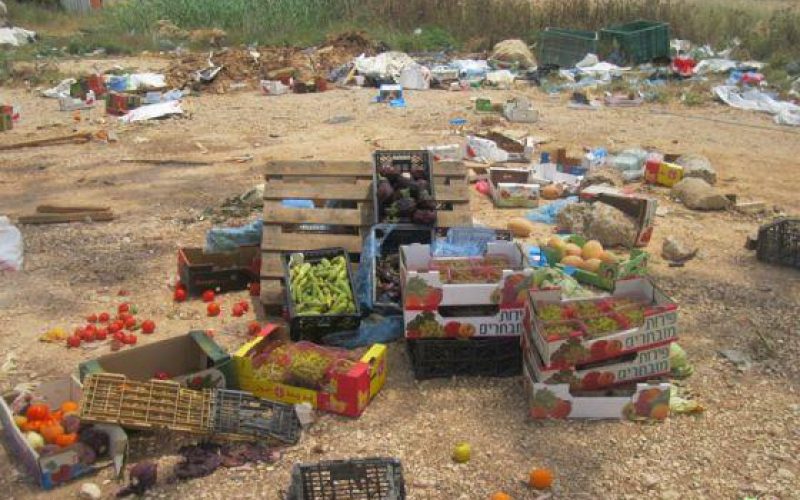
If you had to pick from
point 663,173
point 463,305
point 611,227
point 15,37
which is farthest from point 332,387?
point 15,37

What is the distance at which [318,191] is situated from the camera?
634 centimetres

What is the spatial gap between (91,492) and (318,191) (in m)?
3.08

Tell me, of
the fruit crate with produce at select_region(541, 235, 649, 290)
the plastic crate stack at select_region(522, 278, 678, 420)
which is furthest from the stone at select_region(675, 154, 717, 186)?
the plastic crate stack at select_region(522, 278, 678, 420)

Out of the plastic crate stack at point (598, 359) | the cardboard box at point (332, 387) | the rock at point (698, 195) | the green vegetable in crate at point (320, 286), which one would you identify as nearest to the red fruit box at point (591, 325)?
the plastic crate stack at point (598, 359)

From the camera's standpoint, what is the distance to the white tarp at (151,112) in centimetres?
1281

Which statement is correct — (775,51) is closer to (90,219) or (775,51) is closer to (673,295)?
(673,295)

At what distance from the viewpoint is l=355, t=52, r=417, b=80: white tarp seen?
52.7 feet

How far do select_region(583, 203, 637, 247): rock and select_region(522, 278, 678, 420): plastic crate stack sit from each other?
2.67 metres

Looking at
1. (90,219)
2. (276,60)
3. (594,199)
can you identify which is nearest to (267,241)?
(90,219)

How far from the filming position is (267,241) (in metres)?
6.08

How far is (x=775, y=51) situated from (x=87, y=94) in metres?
13.5

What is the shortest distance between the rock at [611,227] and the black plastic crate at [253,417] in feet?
12.8

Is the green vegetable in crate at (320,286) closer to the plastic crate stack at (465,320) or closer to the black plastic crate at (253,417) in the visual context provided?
the plastic crate stack at (465,320)

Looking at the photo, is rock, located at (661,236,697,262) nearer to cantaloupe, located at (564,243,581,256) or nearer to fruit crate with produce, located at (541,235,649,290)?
fruit crate with produce, located at (541,235,649,290)
